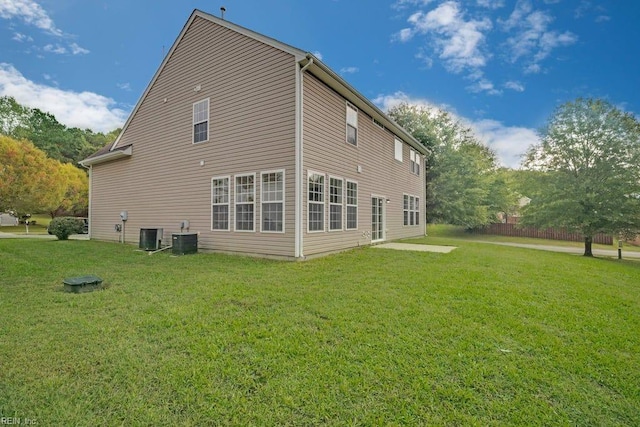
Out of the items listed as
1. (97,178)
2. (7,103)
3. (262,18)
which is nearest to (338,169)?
(262,18)

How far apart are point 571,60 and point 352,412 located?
16.6m

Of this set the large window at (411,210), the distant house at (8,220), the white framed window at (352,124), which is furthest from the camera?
the distant house at (8,220)

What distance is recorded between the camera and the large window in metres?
15.4

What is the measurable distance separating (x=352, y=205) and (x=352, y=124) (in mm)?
2926

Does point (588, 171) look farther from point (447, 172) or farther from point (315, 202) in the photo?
point (315, 202)

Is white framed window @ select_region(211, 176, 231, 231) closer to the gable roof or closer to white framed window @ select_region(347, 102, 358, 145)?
the gable roof

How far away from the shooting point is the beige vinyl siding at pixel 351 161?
27.1ft

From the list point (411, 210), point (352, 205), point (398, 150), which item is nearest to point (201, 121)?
point (352, 205)

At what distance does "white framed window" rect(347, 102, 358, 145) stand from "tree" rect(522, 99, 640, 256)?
9259 millimetres

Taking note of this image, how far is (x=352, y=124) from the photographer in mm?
10523

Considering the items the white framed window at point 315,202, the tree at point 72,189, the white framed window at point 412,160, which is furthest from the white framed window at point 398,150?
the tree at point 72,189

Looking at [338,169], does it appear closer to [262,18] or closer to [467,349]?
[467,349]

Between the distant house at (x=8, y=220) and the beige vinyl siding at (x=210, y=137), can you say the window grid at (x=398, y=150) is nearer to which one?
the beige vinyl siding at (x=210, y=137)

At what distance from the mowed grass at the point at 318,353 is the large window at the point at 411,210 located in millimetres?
9726
